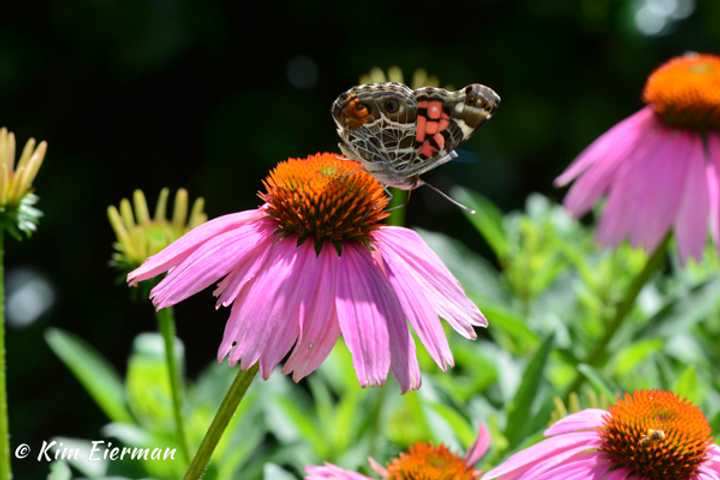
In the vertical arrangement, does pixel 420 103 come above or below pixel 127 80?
below

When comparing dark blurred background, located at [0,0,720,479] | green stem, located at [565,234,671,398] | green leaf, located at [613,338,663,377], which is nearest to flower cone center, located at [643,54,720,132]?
green stem, located at [565,234,671,398]

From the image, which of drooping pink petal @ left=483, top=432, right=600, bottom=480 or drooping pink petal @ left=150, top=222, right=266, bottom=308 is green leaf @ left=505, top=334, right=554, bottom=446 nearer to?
drooping pink petal @ left=483, top=432, right=600, bottom=480

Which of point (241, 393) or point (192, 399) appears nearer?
point (241, 393)

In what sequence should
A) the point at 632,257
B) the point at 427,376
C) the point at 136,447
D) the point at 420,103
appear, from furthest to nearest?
1. the point at 632,257
2. the point at 427,376
3. the point at 136,447
4. the point at 420,103

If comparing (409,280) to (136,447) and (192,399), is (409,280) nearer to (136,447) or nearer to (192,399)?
(136,447)

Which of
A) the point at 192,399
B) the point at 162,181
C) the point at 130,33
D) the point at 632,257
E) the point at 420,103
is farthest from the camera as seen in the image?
the point at 162,181

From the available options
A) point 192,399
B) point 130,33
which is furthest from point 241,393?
point 130,33

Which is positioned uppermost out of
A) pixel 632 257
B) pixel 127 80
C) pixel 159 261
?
pixel 127 80
